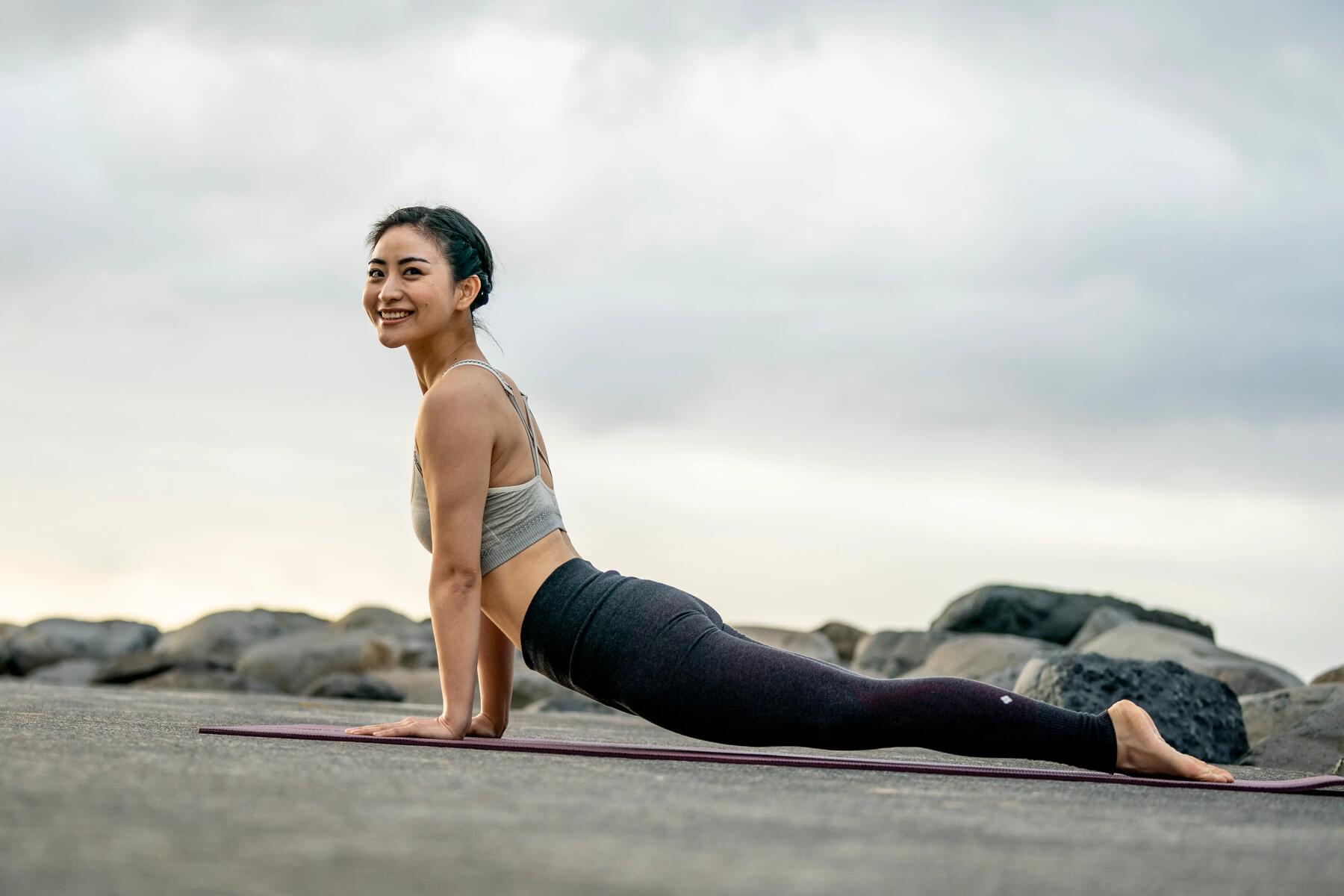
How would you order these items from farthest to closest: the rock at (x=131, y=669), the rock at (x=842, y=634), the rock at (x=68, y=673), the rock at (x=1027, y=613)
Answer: the rock at (x=842, y=634) < the rock at (x=1027, y=613) < the rock at (x=68, y=673) < the rock at (x=131, y=669)

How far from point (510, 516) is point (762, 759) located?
831 mm

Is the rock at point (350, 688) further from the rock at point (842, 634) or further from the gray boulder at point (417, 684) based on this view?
the rock at point (842, 634)

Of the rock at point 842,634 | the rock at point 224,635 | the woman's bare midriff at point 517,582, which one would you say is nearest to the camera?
the woman's bare midriff at point 517,582

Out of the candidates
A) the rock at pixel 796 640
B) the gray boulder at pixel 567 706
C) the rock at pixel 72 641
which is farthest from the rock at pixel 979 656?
the rock at pixel 72 641

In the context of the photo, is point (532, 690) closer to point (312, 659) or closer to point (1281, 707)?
point (312, 659)

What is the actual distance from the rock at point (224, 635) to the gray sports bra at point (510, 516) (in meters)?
14.3

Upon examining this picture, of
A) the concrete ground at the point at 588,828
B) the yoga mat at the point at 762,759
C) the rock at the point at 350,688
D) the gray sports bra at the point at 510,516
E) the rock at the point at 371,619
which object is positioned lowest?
the concrete ground at the point at 588,828

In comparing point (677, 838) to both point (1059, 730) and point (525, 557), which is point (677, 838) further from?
point (525, 557)

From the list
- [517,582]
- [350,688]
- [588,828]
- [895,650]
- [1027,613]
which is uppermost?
[1027,613]

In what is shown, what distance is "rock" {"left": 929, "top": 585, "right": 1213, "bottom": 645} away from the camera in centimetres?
1805

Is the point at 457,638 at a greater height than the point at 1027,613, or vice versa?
the point at 1027,613

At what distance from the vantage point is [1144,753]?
10.6 feet

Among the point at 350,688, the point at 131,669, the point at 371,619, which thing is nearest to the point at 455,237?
the point at 350,688

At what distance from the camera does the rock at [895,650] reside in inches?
645
